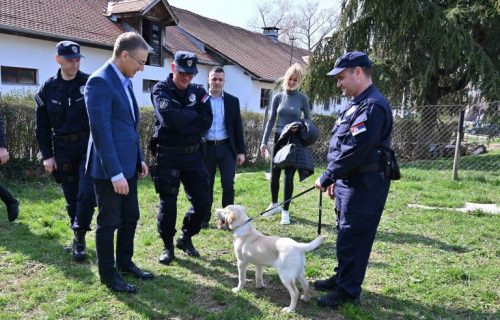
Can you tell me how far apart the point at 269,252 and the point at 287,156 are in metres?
2.06

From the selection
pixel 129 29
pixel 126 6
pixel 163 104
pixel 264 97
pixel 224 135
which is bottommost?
pixel 224 135

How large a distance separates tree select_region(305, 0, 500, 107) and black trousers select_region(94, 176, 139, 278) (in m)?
11.7

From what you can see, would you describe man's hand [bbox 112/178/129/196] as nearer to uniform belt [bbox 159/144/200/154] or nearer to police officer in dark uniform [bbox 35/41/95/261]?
uniform belt [bbox 159/144/200/154]

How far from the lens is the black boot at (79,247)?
433 centimetres

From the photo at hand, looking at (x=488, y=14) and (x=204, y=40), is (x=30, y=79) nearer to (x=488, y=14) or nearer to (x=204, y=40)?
(x=204, y=40)

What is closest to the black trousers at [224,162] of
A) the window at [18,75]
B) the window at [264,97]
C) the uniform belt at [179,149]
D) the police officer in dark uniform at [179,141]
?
the police officer in dark uniform at [179,141]

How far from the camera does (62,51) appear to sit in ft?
13.5

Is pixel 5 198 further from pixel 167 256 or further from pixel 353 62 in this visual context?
pixel 353 62

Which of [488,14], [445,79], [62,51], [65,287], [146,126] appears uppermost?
[488,14]

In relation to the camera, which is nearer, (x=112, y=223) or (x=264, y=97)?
(x=112, y=223)

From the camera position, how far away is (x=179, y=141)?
4.12m

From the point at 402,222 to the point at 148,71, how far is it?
1537cm

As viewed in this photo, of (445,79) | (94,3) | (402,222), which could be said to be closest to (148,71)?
(94,3)

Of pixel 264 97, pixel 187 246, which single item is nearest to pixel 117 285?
pixel 187 246
